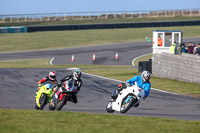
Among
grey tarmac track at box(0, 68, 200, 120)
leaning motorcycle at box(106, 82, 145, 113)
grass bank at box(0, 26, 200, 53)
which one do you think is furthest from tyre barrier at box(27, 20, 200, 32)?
leaning motorcycle at box(106, 82, 145, 113)

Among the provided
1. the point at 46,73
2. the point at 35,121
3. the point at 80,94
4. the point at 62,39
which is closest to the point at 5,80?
the point at 46,73

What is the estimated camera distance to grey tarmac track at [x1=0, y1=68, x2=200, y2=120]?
15781mm

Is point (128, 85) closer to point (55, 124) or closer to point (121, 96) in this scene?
point (121, 96)

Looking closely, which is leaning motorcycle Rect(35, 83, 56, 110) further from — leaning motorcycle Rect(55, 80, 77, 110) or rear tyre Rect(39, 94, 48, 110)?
leaning motorcycle Rect(55, 80, 77, 110)

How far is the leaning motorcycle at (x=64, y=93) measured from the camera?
567 inches

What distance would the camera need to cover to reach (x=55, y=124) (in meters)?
10.5

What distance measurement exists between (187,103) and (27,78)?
12.0 meters

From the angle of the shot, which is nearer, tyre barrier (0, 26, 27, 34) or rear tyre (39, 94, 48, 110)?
rear tyre (39, 94, 48, 110)

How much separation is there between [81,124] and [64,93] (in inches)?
152

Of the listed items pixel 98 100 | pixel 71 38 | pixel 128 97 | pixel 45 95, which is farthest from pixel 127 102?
pixel 71 38

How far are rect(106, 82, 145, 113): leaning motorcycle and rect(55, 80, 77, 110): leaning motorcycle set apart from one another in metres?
1.49

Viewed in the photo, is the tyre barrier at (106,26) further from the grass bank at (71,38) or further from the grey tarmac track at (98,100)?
the grey tarmac track at (98,100)

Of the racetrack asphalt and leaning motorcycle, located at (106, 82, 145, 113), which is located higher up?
leaning motorcycle, located at (106, 82, 145, 113)

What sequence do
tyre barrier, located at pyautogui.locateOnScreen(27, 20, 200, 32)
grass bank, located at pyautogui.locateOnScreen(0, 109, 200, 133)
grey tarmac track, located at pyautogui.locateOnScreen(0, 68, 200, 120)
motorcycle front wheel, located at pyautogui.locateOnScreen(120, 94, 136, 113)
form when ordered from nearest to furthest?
grass bank, located at pyautogui.locateOnScreen(0, 109, 200, 133), motorcycle front wheel, located at pyautogui.locateOnScreen(120, 94, 136, 113), grey tarmac track, located at pyautogui.locateOnScreen(0, 68, 200, 120), tyre barrier, located at pyautogui.locateOnScreen(27, 20, 200, 32)
